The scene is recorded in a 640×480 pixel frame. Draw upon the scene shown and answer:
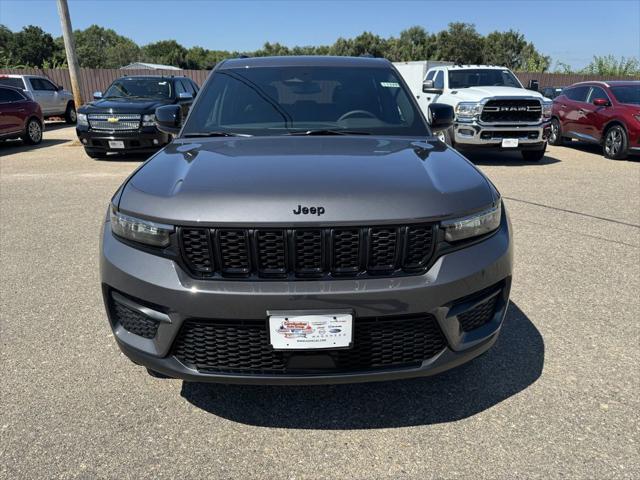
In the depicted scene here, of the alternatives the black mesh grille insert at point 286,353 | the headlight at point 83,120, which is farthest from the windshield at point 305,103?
the headlight at point 83,120

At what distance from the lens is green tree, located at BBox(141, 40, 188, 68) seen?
9853 cm

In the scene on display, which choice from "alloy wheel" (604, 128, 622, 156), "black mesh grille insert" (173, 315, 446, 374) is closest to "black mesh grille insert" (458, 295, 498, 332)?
"black mesh grille insert" (173, 315, 446, 374)

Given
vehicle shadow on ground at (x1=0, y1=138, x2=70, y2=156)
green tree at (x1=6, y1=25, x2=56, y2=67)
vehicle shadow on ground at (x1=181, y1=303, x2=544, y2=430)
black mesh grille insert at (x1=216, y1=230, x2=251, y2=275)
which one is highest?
green tree at (x1=6, y1=25, x2=56, y2=67)

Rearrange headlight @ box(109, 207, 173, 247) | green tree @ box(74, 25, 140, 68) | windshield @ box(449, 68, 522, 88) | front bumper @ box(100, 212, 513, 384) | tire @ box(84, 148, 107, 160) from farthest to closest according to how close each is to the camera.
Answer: green tree @ box(74, 25, 140, 68) → windshield @ box(449, 68, 522, 88) → tire @ box(84, 148, 107, 160) → headlight @ box(109, 207, 173, 247) → front bumper @ box(100, 212, 513, 384)

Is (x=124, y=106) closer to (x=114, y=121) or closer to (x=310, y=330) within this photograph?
(x=114, y=121)

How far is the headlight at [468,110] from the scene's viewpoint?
998 centimetres

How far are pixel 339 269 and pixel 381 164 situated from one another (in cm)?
68

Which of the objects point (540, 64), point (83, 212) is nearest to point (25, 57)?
point (540, 64)

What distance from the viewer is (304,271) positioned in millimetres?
2107

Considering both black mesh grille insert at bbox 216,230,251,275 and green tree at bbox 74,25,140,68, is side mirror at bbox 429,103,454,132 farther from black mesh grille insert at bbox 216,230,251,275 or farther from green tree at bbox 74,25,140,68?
green tree at bbox 74,25,140,68

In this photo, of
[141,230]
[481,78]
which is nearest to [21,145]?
[481,78]

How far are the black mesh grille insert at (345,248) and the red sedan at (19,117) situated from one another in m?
13.2

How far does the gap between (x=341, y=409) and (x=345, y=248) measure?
0.96 meters

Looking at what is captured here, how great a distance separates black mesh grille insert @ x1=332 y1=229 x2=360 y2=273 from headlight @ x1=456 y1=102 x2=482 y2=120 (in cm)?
877
